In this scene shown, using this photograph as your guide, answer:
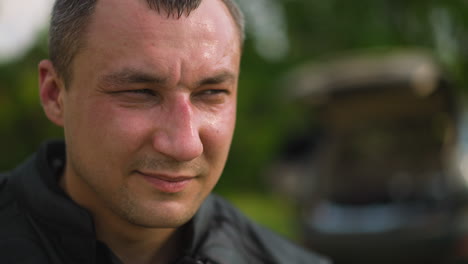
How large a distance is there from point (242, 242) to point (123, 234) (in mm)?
456

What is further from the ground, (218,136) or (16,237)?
(218,136)

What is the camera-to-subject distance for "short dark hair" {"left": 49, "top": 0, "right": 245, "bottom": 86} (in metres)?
1.60

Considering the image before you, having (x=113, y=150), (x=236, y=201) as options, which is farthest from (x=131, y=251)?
(x=236, y=201)

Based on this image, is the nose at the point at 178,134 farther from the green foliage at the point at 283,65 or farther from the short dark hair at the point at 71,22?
the green foliage at the point at 283,65

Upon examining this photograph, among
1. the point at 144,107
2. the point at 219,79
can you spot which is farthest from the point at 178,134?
the point at 219,79

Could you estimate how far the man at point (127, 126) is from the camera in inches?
62.4

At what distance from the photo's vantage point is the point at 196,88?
1.66 m

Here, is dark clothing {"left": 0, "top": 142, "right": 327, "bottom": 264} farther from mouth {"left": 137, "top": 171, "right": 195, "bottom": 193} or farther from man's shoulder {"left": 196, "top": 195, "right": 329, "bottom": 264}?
mouth {"left": 137, "top": 171, "right": 195, "bottom": 193}

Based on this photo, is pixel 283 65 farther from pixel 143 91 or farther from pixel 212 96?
pixel 143 91

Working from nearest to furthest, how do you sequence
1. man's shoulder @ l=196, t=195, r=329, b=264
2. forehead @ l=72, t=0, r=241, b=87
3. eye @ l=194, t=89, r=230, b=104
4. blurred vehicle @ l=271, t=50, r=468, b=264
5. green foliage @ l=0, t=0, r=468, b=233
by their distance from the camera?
forehead @ l=72, t=0, r=241, b=87 < eye @ l=194, t=89, r=230, b=104 < man's shoulder @ l=196, t=195, r=329, b=264 < blurred vehicle @ l=271, t=50, r=468, b=264 < green foliage @ l=0, t=0, r=468, b=233

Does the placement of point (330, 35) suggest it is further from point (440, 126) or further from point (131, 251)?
point (131, 251)

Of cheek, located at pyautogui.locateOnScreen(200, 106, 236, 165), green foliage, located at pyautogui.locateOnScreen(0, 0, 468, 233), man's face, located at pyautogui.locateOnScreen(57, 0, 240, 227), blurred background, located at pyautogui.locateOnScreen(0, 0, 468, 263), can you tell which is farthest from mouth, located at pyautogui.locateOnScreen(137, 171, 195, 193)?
green foliage, located at pyautogui.locateOnScreen(0, 0, 468, 233)

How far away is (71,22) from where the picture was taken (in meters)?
1.68

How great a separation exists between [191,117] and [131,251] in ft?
1.69
